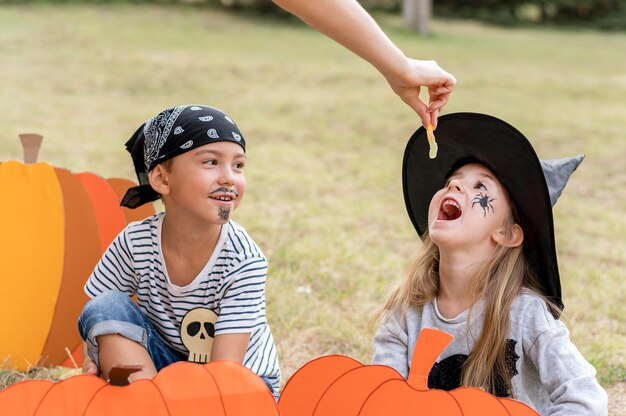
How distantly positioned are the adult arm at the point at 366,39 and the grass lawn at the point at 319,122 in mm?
1338

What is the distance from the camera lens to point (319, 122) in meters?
8.70

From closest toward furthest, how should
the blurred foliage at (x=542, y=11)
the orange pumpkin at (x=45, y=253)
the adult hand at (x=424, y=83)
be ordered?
the adult hand at (x=424, y=83) < the orange pumpkin at (x=45, y=253) < the blurred foliage at (x=542, y=11)

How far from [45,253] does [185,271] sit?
2.75ft

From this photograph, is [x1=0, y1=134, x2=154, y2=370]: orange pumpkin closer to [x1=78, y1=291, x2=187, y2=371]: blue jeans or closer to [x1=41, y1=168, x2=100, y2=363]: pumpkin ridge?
[x1=41, y1=168, x2=100, y2=363]: pumpkin ridge

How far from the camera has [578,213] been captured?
5.83m

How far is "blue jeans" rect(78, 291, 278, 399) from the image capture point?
2.41 m

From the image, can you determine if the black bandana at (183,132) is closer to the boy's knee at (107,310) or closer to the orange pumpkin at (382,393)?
the boy's knee at (107,310)

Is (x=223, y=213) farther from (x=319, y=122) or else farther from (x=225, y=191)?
(x=319, y=122)

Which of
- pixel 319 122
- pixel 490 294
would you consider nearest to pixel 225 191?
pixel 490 294

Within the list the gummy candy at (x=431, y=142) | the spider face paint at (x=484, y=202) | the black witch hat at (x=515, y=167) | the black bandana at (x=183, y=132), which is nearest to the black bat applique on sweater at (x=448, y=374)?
the black witch hat at (x=515, y=167)

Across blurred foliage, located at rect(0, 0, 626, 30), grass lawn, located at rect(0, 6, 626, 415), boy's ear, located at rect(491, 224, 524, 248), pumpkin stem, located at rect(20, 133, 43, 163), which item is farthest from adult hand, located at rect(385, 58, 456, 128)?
blurred foliage, located at rect(0, 0, 626, 30)

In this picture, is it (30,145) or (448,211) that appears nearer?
(448,211)

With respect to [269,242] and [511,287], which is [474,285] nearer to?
[511,287]

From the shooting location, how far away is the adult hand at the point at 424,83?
2330 mm
